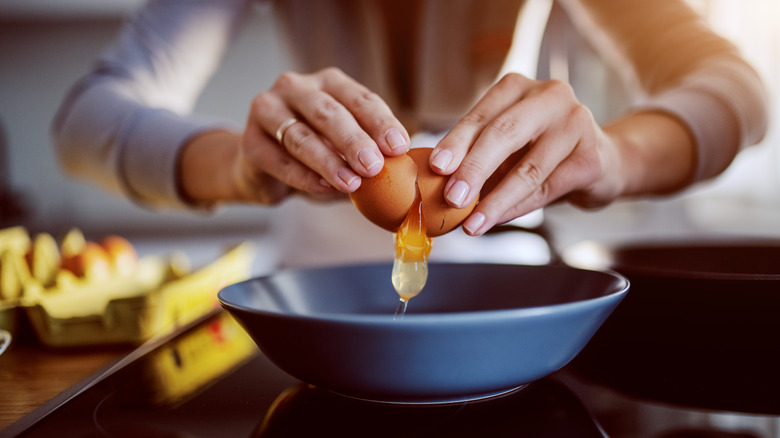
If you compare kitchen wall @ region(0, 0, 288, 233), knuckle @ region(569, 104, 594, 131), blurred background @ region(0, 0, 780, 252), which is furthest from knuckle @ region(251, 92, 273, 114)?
kitchen wall @ region(0, 0, 288, 233)

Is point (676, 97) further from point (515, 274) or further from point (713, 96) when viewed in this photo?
point (515, 274)

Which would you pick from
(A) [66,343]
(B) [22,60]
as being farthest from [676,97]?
(B) [22,60]

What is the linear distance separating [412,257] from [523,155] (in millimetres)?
178

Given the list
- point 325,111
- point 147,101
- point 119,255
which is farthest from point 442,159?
point 119,255

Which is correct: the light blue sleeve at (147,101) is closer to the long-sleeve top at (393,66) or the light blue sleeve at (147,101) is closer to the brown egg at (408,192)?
the long-sleeve top at (393,66)

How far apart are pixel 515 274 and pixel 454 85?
0.66 m

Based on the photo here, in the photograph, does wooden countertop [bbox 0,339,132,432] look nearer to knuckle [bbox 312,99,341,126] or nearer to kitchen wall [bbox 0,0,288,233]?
knuckle [bbox 312,99,341,126]

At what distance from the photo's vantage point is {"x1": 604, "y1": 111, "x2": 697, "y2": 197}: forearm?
2.41 feet

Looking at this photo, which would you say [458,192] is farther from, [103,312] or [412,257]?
[103,312]

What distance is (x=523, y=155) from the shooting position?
1.92 ft

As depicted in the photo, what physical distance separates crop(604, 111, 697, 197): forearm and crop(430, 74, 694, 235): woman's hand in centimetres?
4

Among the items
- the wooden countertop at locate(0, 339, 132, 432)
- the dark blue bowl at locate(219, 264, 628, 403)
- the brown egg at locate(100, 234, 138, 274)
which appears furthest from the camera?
the brown egg at locate(100, 234, 138, 274)

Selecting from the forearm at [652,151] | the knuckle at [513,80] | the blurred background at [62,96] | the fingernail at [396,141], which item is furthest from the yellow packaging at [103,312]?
the blurred background at [62,96]

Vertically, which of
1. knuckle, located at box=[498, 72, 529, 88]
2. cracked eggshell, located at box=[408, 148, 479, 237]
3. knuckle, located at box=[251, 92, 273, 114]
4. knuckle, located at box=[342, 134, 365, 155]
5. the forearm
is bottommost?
the forearm
